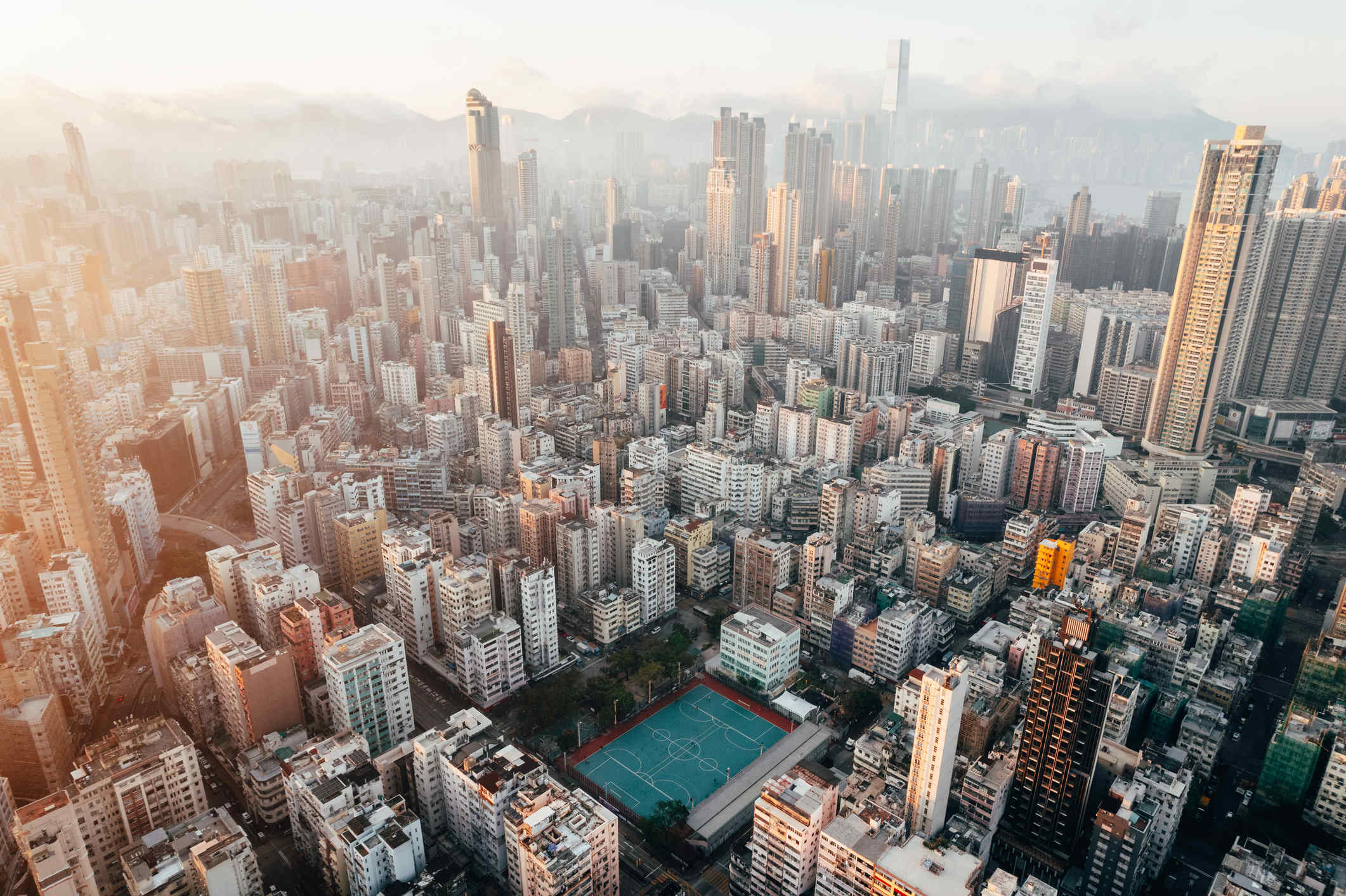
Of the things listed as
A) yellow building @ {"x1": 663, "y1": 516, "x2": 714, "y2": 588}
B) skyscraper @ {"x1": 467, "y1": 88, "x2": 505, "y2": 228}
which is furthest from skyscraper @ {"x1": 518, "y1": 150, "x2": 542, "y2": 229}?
yellow building @ {"x1": 663, "y1": 516, "x2": 714, "y2": 588}

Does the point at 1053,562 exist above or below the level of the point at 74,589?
below

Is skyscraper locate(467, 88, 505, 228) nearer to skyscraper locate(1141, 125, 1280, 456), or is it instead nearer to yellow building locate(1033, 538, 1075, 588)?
skyscraper locate(1141, 125, 1280, 456)

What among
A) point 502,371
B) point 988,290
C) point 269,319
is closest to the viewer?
point 502,371

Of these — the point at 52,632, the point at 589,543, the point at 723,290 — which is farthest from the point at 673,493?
the point at 723,290

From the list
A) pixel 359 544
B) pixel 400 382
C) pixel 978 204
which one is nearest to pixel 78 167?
pixel 400 382

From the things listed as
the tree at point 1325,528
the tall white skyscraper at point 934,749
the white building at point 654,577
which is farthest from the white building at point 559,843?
the tree at point 1325,528

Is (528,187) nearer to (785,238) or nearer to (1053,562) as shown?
(785,238)

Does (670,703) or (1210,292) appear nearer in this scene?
(670,703)
